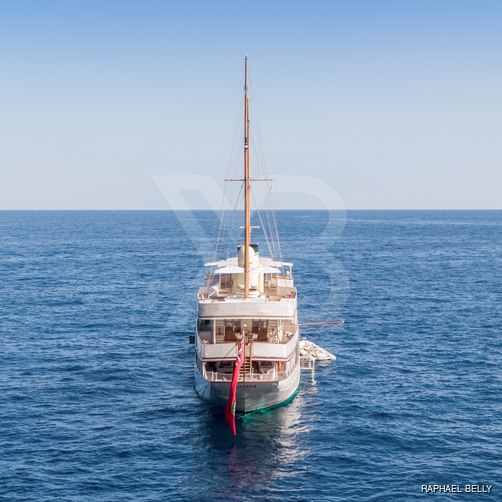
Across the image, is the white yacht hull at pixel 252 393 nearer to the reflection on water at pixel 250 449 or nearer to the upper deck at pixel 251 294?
the reflection on water at pixel 250 449

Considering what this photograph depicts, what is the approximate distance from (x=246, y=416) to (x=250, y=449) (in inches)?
191

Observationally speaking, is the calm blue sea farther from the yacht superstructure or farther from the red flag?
the yacht superstructure

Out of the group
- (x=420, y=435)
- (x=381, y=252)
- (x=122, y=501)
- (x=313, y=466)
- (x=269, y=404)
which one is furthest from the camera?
(x=381, y=252)

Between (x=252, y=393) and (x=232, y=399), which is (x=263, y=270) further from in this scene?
(x=232, y=399)

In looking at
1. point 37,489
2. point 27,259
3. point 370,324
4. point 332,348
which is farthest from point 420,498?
point 27,259

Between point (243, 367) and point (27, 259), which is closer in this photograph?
point (243, 367)

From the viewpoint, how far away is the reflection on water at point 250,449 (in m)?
37.8

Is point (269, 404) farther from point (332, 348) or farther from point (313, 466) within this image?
point (332, 348)

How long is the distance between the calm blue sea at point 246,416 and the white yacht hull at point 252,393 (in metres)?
1.02

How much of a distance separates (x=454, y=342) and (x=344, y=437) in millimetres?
28320

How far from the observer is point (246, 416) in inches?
1832

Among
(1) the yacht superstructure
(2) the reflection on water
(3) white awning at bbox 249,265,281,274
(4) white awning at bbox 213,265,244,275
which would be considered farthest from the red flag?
(3) white awning at bbox 249,265,281,274

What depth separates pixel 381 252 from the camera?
167 metres

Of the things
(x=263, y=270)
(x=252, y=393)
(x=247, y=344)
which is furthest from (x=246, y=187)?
(x=252, y=393)
